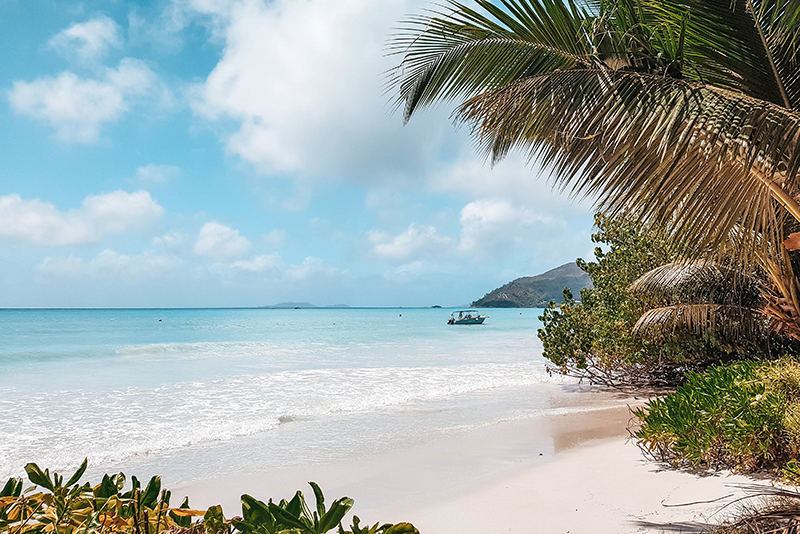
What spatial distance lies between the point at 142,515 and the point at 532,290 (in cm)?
14437

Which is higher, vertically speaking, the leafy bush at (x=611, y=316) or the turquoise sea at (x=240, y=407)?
the leafy bush at (x=611, y=316)

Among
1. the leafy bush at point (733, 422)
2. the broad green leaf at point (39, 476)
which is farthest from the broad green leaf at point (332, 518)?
the leafy bush at point (733, 422)

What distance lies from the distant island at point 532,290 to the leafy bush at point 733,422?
384ft

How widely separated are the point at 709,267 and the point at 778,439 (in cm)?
524

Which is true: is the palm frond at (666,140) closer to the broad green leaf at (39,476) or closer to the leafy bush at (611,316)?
the broad green leaf at (39,476)

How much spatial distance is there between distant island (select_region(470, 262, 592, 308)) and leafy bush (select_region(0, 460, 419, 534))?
122196 mm

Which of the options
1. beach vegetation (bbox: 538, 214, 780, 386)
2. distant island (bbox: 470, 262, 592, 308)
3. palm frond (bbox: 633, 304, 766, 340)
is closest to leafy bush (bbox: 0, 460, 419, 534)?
beach vegetation (bbox: 538, 214, 780, 386)

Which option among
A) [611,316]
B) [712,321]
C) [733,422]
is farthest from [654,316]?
[733,422]

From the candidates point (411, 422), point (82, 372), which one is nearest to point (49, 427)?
point (411, 422)

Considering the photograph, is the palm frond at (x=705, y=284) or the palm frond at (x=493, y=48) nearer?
the palm frond at (x=493, y=48)

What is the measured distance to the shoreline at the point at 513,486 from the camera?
431 centimetres

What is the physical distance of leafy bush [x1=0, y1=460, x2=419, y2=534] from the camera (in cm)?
93

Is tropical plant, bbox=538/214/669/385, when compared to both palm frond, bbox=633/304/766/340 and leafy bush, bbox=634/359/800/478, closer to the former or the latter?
palm frond, bbox=633/304/766/340

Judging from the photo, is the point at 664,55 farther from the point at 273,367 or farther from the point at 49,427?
the point at 273,367
